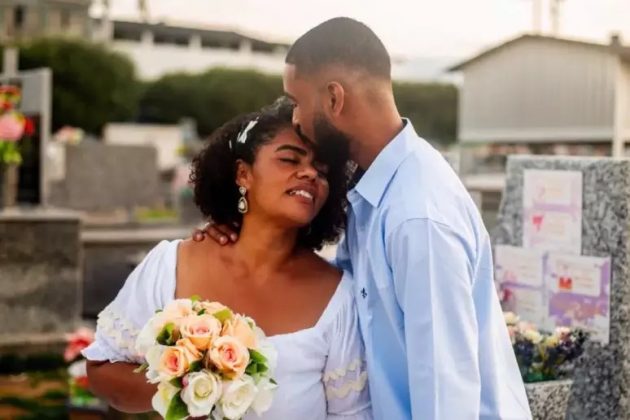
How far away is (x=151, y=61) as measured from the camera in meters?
55.6

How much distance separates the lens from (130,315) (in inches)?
106

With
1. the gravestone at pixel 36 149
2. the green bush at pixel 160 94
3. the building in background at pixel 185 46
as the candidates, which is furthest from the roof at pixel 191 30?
the gravestone at pixel 36 149

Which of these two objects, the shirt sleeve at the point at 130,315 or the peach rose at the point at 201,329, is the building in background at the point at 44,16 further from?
the peach rose at the point at 201,329

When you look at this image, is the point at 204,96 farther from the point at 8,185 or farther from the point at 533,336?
the point at 533,336

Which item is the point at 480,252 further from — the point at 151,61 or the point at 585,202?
the point at 151,61

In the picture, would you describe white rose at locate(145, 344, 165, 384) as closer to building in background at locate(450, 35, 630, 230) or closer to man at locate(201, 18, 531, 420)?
man at locate(201, 18, 531, 420)

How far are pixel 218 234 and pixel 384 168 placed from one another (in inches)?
25.3

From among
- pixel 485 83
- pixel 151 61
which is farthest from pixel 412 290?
pixel 151 61

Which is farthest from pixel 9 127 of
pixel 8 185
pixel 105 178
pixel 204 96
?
pixel 204 96

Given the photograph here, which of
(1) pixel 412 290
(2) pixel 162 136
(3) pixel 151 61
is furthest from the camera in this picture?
(3) pixel 151 61

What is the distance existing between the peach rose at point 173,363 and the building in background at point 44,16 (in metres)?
53.3

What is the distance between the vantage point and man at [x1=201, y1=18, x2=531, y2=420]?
2.19 meters

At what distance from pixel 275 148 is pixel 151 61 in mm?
54443

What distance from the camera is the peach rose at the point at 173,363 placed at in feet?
7.23
